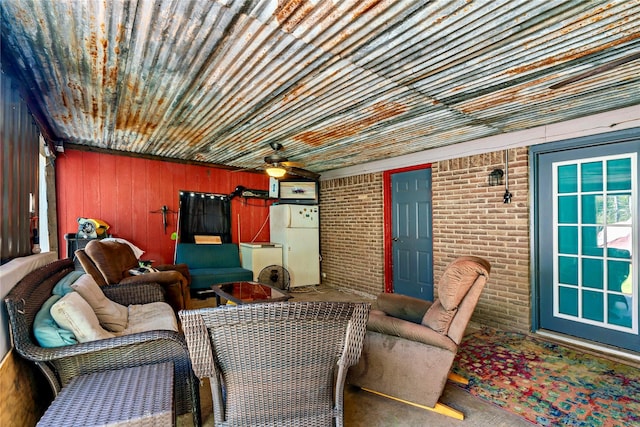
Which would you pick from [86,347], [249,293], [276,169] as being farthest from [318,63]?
[249,293]

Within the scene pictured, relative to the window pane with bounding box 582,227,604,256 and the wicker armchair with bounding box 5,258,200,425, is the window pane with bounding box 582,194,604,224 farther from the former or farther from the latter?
the wicker armchair with bounding box 5,258,200,425

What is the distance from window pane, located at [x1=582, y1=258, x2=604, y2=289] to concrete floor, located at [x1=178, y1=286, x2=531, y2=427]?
1952 millimetres

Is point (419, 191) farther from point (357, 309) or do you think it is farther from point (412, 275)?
point (357, 309)

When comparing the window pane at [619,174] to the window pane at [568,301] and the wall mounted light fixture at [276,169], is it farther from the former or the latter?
the wall mounted light fixture at [276,169]

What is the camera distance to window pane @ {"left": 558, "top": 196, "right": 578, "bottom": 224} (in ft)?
10.4

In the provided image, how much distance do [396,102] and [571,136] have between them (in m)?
1.97

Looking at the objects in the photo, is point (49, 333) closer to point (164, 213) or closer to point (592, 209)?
point (164, 213)

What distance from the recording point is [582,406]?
2.06 meters

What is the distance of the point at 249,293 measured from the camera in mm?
3383

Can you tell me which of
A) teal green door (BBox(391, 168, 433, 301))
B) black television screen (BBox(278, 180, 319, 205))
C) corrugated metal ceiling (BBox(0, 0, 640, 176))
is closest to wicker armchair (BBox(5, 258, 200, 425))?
corrugated metal ceiling (BBox(0, 0, 640, 176))

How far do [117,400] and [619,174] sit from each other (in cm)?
418

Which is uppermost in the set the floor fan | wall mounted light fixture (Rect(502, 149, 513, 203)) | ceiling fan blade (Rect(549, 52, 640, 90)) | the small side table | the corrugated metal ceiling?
the corrugated metal ceiling

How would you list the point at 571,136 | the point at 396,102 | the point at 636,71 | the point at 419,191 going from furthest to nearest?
1. the point at 419,191
2. the point at 571,136
3. the point at 396,102
4. the point at 636,71

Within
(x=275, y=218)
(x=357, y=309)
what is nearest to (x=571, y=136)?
(x=357, y=309)
